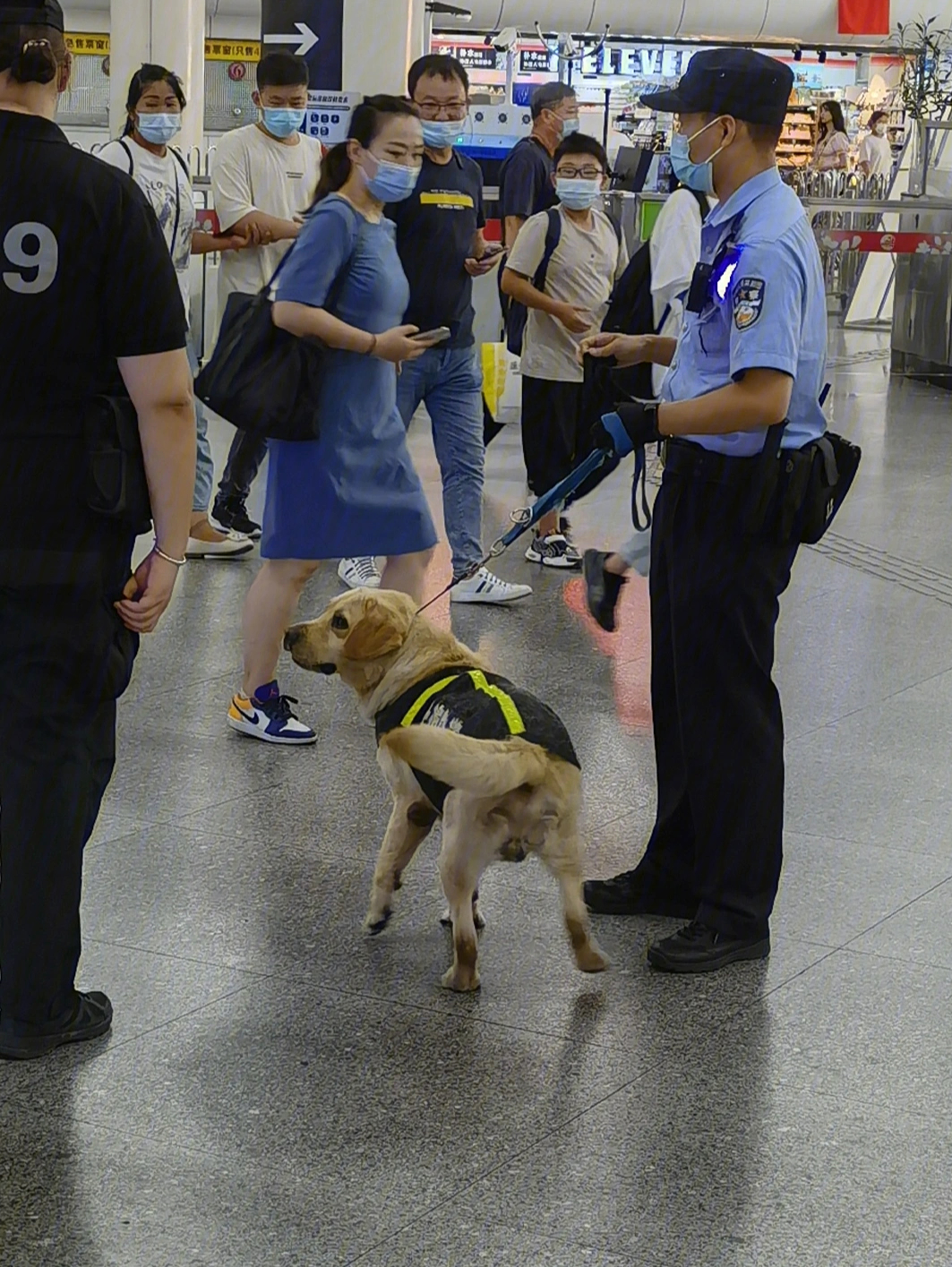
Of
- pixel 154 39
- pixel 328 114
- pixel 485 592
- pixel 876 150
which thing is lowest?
pixel 485 592

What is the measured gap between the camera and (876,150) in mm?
21406

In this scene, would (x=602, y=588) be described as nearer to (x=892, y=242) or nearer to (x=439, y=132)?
(x=439, y=132)

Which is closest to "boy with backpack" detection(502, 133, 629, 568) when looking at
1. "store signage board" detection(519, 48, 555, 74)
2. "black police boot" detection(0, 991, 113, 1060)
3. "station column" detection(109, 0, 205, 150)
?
"black police boot" detection(0, 991, 113, 1060)

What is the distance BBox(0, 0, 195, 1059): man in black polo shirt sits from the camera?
8.83 feet

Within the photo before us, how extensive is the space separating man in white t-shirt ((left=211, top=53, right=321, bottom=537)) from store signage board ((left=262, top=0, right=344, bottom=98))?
1517 millimetres

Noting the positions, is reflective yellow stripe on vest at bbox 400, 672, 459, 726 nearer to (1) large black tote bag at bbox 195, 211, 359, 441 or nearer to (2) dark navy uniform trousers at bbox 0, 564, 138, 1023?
(2) dark navy uniform trousers at bbox 0, 564, 138, 1023

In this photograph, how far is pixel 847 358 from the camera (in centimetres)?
1675

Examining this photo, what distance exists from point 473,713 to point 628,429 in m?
0.68

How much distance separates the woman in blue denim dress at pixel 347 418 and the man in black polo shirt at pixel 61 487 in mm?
1692

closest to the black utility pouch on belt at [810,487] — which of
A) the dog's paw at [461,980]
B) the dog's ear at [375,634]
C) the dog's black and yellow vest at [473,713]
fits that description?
the dog's black and yellow vest at [473,713]

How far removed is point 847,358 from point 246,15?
12.2 m

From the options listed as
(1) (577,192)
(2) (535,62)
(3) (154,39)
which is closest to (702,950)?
(1) (577,192)

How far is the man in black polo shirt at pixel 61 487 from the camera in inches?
106

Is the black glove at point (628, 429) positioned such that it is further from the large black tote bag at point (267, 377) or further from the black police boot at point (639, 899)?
the large black tote bag at point (267, 377)
